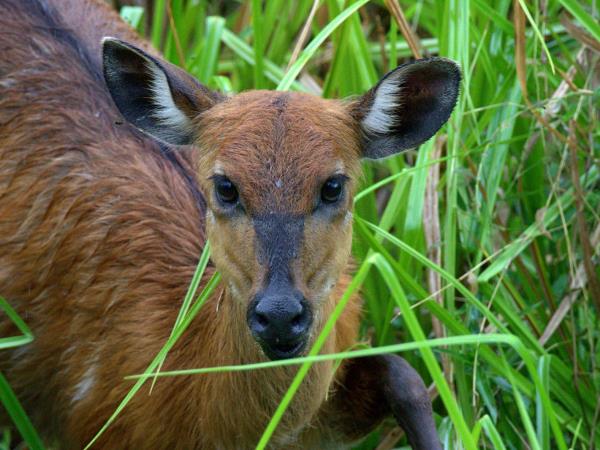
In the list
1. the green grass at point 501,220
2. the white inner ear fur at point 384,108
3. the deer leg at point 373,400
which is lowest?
Answer: the deer leg at point 373,400

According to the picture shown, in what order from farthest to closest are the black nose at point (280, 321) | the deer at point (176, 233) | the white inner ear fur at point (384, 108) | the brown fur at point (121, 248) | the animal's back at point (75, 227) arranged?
1. the animal's back at point (75, 227)
2. the white inner ear fur at point (384, 108)
3. the brown fur at point (121, 248)
4. the deer at point (176, 233)
5. the black nose at point (280, 321)

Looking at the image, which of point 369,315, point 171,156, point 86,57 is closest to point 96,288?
point 171,156

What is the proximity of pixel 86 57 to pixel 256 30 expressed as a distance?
860 mm

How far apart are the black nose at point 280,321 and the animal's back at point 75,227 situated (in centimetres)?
97

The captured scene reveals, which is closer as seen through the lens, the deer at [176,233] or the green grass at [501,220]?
the deer at [176,233]

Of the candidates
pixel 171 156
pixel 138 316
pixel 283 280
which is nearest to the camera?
pixel 283 280

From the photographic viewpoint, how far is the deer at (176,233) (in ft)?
12.5

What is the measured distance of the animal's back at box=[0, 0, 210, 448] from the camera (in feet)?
15.2

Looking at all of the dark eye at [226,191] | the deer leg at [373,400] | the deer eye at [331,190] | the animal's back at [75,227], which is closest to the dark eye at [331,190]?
the deer eye at [331,190]

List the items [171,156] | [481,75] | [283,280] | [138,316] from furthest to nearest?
1. [481,75]
2. [171,156]
3. [138,316]
4. [283,280]

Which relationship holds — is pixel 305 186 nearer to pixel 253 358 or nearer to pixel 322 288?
pixel 322 288

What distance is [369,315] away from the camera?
5473mm

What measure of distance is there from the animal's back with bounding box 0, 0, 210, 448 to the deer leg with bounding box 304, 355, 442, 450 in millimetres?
680

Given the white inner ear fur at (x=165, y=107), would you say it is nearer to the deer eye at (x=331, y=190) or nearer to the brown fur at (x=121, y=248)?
the brown fur at (x=121, y=248)
